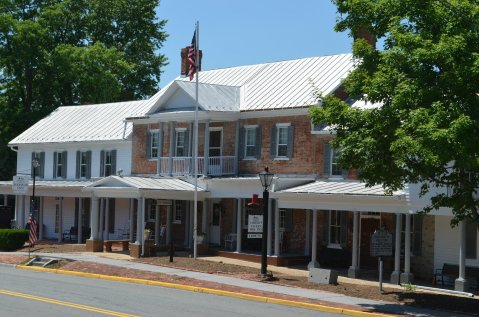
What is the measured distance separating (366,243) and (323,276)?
6763mm

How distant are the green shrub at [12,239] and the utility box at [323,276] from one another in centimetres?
1787

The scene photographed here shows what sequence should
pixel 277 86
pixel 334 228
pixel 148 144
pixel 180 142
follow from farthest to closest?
pixel 148 144
pixel 180 142
pixel 277 86
pixel 334 228

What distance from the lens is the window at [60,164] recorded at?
152 ft

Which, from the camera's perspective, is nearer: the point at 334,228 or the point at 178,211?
the point at 334,228

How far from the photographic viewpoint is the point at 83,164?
149 ft

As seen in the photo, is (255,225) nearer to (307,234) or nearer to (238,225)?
(307,234)

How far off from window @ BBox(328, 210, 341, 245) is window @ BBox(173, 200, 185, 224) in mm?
9371

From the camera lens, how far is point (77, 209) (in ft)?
153

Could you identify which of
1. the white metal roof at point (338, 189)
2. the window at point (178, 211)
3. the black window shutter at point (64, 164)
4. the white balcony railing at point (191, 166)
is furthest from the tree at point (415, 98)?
the black window shutter at point (64, 164)

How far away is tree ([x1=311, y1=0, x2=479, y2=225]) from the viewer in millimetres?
17938

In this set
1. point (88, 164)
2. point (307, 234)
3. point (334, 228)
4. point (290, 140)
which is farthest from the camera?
point (88, 164)

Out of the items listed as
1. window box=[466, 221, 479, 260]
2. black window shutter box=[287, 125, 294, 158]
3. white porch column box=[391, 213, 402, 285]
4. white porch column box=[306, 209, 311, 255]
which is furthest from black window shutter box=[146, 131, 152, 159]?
window box=[466, 221, 479, 260]

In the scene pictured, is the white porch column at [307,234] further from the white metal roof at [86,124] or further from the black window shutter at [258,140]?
the white metal roof at [86,124]

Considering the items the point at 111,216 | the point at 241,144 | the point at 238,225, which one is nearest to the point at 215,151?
the point at 241,144
